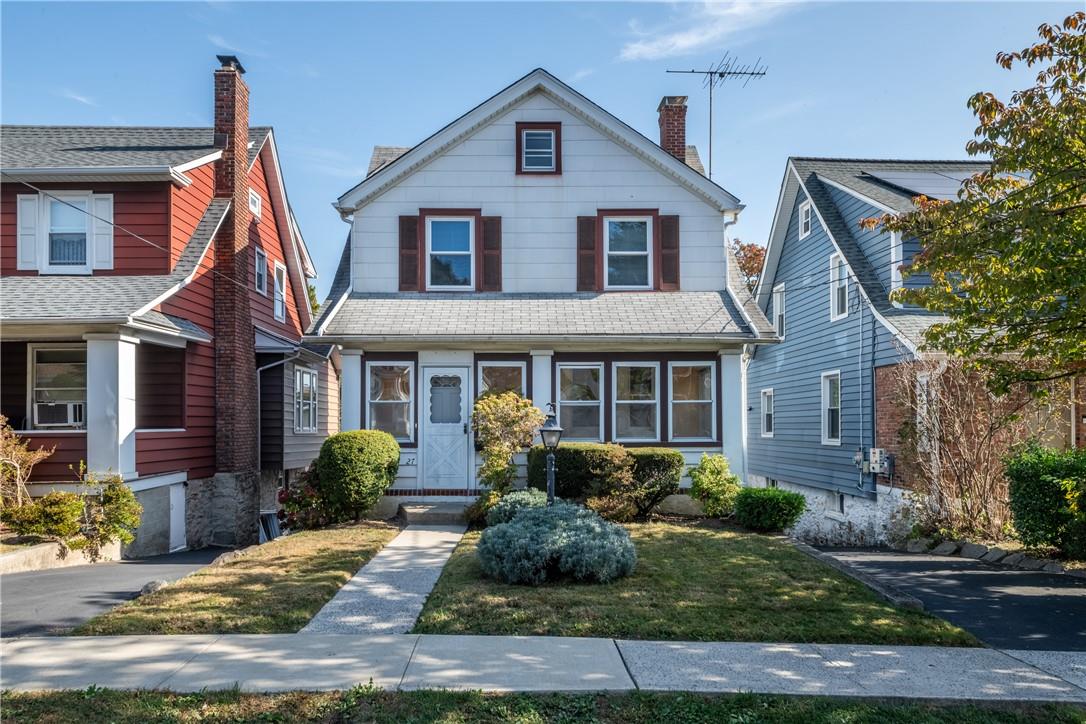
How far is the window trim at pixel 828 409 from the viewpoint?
17.3m

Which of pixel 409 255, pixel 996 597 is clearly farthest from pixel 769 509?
pixel 409 255

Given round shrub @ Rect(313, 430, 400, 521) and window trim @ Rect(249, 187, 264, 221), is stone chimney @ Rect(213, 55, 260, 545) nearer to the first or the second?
window trim @ Rect(249, 187, 264, 221)

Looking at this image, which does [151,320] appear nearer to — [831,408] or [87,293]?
[87,293]

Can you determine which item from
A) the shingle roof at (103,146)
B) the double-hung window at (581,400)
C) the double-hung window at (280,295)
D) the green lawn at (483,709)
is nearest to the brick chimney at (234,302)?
the shingle roof at (103,146)

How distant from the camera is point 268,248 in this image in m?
18.5

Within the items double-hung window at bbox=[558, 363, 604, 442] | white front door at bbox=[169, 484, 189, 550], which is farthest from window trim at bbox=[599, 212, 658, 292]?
white front door at bbox=[169, 484, 189, 550]

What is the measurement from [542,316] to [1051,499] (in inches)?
335

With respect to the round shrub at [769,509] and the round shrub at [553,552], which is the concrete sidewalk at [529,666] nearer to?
the round shrub at [553,552]

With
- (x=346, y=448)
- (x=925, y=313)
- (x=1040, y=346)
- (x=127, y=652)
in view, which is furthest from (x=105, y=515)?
(x=925, y=313)

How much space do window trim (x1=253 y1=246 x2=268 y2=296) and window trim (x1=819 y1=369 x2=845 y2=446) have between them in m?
13.5

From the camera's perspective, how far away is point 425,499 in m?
14.1

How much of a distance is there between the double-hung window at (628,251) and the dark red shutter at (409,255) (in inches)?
150

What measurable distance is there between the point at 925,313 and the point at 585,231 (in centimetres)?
705

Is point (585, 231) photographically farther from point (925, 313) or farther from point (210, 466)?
point (210, 466)
